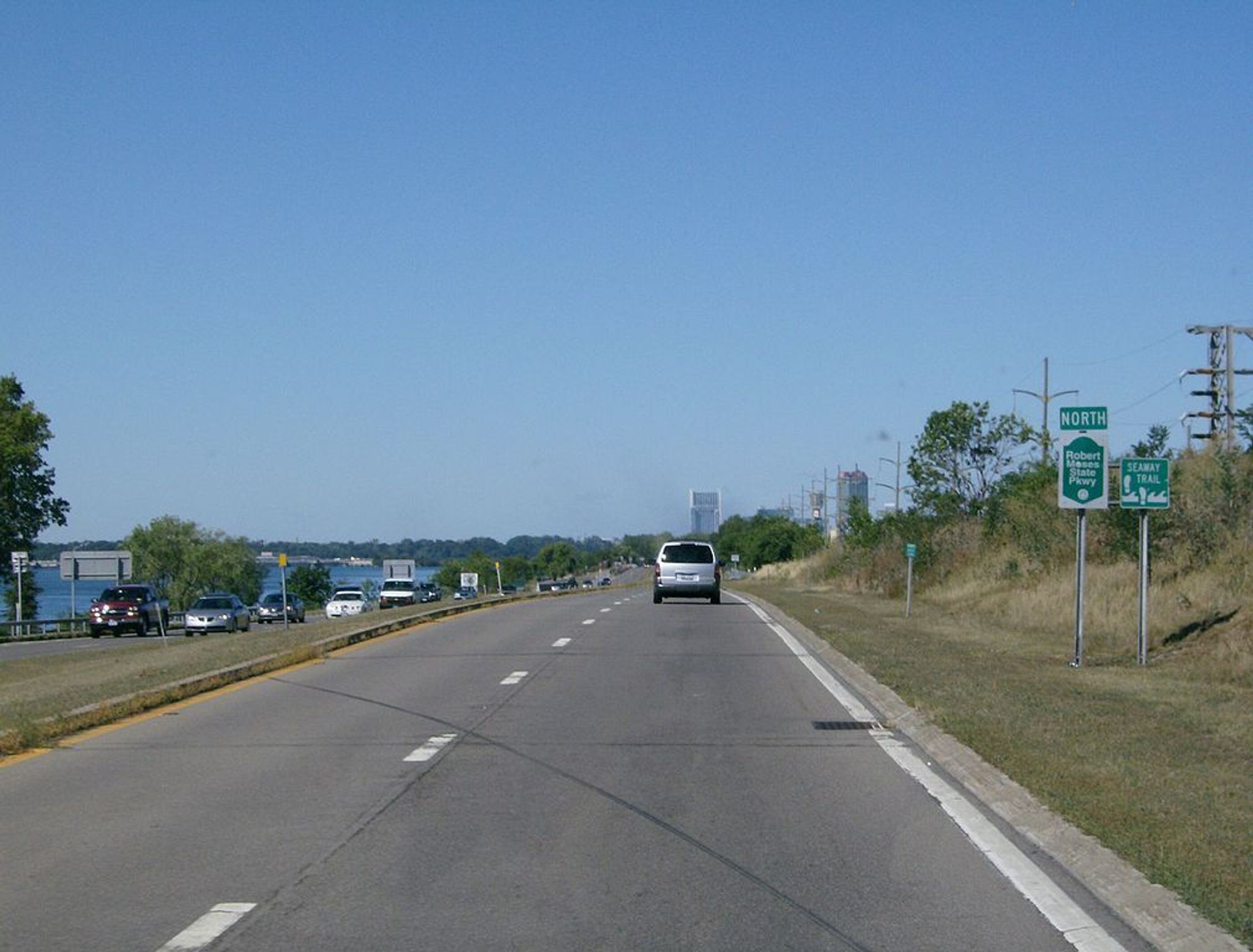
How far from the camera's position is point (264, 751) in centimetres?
1316

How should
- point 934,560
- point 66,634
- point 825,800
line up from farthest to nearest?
point 66,634
point 934,560
point 825,800

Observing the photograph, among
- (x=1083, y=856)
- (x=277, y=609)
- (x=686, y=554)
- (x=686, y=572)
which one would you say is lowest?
(x=277, y=609)

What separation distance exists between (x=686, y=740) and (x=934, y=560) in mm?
41276

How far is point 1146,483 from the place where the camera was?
68.9 feet

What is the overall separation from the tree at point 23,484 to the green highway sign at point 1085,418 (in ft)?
253

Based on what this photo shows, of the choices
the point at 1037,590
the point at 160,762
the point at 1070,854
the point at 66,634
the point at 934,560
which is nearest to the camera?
the point at 1070,854

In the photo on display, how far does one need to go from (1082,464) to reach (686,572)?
22.6 meters

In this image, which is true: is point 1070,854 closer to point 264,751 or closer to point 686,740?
point 686,740

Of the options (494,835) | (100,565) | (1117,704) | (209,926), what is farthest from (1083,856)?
(100,565)

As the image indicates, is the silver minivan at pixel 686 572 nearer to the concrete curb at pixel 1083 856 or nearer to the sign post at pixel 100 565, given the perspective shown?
the concrete curb at pixel 1083 856

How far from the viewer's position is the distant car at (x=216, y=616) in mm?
55812

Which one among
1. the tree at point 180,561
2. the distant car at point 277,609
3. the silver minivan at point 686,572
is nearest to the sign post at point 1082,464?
the silver minivan at point 686,572

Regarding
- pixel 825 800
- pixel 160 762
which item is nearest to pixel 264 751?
pixel 160 762

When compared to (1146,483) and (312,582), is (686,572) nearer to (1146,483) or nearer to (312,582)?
(1146,483)
